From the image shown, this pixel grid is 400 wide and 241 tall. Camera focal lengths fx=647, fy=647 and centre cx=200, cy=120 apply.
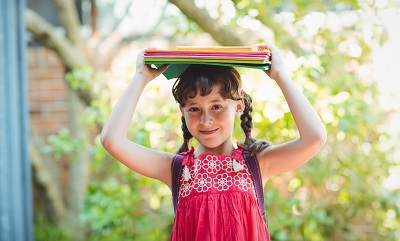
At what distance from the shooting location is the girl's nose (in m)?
1.55

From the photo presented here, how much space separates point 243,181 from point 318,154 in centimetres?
135

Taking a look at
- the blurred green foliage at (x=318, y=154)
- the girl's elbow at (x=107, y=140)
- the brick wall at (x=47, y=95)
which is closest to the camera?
the girl's elbow at (x=107, y=140)

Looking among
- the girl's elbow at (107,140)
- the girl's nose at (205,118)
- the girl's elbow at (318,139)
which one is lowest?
the girl's elbow at (318,139)

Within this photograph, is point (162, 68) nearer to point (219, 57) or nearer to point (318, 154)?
point (219, 57)

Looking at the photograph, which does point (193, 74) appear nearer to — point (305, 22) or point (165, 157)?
point (165, 157)

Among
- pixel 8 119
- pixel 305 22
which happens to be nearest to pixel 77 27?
pixel 8 119

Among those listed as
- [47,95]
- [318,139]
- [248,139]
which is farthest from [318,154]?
[47,95]

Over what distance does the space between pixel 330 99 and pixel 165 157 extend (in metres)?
1.21

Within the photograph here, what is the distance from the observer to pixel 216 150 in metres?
1.64

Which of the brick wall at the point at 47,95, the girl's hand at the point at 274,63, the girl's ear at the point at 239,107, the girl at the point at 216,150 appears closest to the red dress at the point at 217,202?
the girl at the point at 216,150

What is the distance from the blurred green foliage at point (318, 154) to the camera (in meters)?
2.72

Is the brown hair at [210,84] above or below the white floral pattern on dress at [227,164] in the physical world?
above

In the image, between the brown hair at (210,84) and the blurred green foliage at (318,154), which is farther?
the blurred green foliage at (318,154)

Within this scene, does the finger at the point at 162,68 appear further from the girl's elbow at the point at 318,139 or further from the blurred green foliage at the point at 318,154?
the blurred green foliage at the point at 318,154
